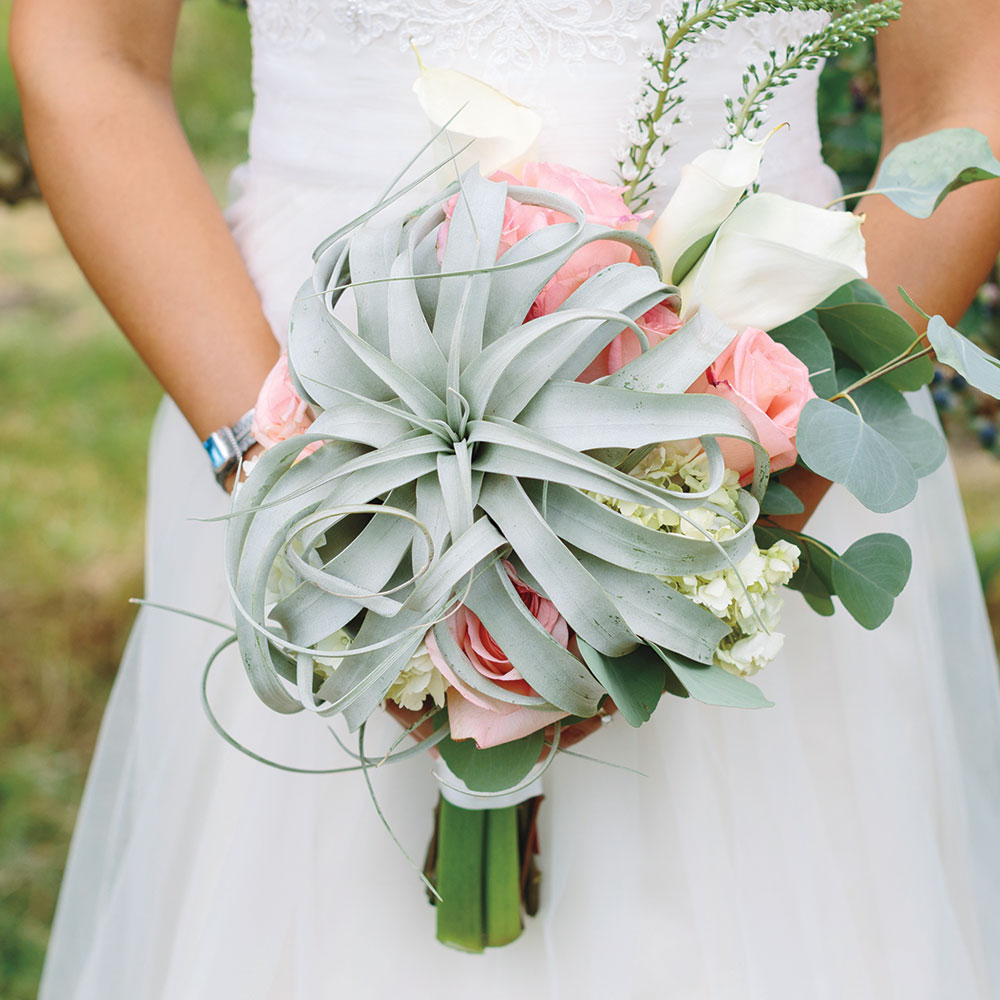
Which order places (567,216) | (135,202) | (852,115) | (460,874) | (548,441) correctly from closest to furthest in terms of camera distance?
(548,441) < (567,216) < (460,874) < (135,202) < (852,115)

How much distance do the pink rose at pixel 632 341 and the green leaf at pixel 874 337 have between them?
160 mm

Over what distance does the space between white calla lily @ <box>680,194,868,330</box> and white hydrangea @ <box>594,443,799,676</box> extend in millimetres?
102

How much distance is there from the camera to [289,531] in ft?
1.90

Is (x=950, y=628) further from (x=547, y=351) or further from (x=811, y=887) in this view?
(x=547, y=351)

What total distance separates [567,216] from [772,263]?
14 cm

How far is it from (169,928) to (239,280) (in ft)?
2.07

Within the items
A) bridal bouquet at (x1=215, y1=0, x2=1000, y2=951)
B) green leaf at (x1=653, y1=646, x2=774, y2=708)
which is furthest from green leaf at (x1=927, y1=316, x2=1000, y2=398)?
green leaf at (x1=653, y1=646, x2=774, y2=708)

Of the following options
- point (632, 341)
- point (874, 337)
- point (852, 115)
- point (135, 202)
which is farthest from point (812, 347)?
point (852, 115)

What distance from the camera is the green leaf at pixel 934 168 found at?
634mm

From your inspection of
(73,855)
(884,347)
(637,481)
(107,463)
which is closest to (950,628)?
(884,347)

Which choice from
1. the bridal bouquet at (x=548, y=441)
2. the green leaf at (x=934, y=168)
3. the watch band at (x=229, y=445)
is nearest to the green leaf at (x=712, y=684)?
the bridal bouquet at (x=548, y=441)

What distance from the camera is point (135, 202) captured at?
3.06ft

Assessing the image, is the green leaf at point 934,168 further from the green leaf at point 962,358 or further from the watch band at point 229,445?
the watch band at point 229,445

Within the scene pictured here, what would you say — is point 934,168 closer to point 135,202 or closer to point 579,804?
point 579,804
